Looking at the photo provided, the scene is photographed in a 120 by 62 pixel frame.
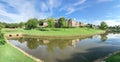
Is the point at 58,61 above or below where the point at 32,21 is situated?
below

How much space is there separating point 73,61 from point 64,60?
5.50 feet

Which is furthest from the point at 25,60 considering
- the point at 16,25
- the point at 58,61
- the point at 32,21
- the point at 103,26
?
A: the point at 16,25

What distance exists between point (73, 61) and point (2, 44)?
1296 cm

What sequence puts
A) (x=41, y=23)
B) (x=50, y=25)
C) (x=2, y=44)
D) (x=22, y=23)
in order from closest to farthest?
(x=2, y=44) → (x=50, y=25) → (x=41, y=23) → (x=22, y=23)

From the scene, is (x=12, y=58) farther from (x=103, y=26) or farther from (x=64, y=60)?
(x=103, y=26)

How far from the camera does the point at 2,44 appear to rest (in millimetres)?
25812

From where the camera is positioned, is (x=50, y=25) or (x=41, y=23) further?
(x=41, y=23)

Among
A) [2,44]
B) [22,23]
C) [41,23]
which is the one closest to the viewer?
[2,44]

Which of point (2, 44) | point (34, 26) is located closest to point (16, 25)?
point (34, 26)

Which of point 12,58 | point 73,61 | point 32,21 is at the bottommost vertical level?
point 73,61

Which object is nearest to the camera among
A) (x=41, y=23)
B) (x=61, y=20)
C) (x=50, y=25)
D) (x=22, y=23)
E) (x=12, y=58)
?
(x=12, y=58)

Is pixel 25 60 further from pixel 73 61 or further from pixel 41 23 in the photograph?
pixel 41 23

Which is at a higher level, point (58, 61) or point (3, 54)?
point (3, 54)

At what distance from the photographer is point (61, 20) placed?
4609 inches
